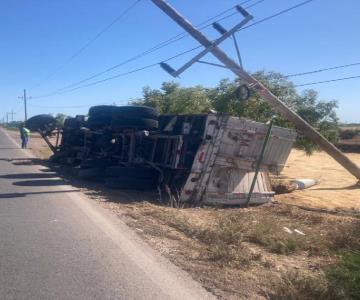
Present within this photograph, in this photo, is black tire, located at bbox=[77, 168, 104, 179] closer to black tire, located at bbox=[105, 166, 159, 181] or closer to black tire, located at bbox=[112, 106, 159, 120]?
black tire, located at bbox=[105, 166, 159, 181]

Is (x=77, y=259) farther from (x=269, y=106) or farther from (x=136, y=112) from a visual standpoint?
(x=269, y=106)

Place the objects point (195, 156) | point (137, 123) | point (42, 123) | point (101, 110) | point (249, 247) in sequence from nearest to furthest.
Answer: point (249, 247) → point (195, 156) → point (137, 123) → point (101, 110) → point (42, 123)

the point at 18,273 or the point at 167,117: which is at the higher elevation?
the point at 167,117

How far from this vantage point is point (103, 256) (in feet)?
19.7

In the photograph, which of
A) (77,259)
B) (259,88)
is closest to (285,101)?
(259,88)

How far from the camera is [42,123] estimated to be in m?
20.7

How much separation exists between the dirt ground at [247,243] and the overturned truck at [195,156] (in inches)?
23.3

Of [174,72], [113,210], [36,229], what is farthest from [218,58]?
[36,229]

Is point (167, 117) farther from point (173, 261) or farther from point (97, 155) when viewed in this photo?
point (173, 261)

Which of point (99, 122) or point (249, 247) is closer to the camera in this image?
point (249, 247)

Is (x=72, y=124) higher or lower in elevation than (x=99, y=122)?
lower

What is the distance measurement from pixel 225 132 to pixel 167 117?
3401mm

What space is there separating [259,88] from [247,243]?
8.06 metres

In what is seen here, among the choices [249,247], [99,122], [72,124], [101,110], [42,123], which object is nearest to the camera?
[249,247]
